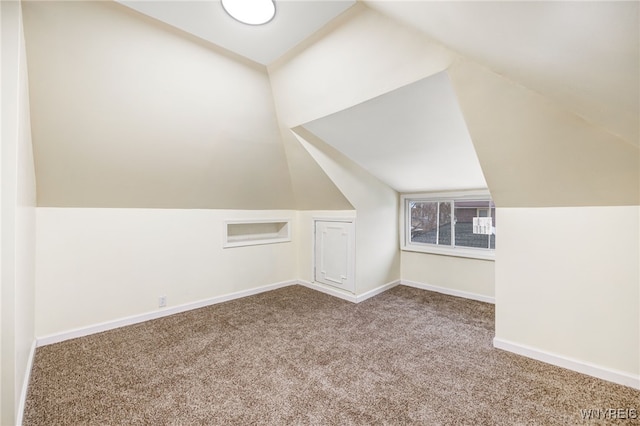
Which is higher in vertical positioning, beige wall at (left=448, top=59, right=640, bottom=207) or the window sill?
beige wall at (left=448, top=59, right=640, bottom=207)

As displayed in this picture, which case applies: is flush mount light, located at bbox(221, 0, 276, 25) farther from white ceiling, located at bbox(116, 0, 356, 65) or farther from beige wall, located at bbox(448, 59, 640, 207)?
beige wall, located at bbox(448, 59, 640, 207)

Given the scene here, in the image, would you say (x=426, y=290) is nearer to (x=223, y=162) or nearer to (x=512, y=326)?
(x=512, y=326)

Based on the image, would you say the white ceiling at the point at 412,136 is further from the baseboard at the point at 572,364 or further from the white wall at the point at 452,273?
the baseboard at the point at 572,364

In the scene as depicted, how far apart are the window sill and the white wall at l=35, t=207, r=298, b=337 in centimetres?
220

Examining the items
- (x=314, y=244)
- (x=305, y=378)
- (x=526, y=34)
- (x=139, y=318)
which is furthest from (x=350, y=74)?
(x=139, y=318)

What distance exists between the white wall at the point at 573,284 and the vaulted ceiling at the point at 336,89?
167 millimetres

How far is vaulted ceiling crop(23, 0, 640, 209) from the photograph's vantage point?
116 centimetres

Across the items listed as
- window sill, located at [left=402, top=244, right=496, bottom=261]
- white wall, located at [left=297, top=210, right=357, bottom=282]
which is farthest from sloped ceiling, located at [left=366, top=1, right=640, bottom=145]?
white wall, located at [left=297, top=210, right=357, bottom=282]

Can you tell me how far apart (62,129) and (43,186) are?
594mm

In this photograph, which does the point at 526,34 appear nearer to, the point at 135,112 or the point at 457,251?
the point at 135,112

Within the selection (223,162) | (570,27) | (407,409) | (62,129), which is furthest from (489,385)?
(62,129)

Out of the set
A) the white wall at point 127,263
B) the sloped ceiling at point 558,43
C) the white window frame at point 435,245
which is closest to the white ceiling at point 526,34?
the sloped ceiling at point 558,43

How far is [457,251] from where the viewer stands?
3664 millimetres

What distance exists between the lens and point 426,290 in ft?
12.7
